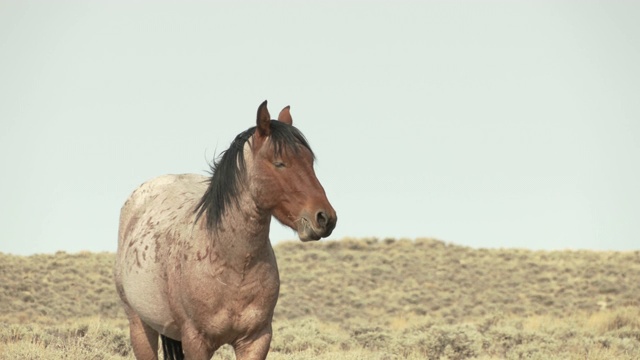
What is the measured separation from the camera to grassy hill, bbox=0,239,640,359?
14930mm

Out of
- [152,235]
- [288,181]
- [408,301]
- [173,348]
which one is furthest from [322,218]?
[408,301]

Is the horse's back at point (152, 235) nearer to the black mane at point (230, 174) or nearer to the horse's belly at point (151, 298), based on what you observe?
the horse's belly at point (151, 298)

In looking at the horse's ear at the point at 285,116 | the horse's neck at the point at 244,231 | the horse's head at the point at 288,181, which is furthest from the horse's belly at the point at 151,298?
the horse's ear at the point at 285,116

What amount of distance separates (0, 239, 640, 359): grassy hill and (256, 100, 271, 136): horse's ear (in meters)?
5.82

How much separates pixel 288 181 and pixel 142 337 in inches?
118

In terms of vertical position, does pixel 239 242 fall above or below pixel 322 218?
below

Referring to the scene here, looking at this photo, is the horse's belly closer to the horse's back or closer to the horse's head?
the horse's back

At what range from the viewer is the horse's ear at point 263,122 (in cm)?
650

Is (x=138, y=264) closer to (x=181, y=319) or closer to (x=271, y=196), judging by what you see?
(x=181, y=319)

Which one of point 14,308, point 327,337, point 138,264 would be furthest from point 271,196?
point 14,308

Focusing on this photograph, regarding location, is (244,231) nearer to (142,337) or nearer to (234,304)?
(234,304)

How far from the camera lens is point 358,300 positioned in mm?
31734

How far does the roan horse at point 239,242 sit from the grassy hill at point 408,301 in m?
4.95

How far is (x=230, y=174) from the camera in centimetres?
681
